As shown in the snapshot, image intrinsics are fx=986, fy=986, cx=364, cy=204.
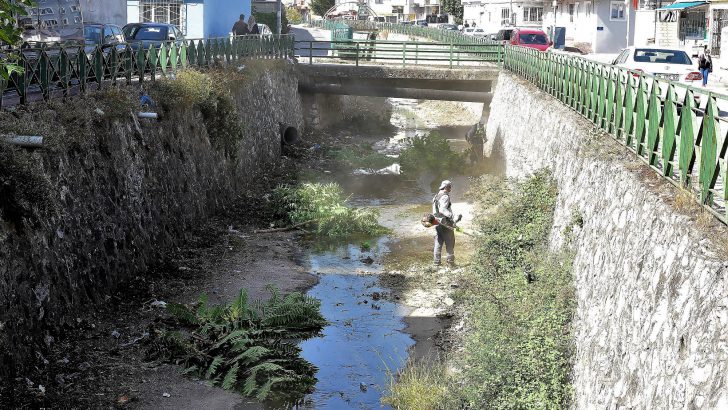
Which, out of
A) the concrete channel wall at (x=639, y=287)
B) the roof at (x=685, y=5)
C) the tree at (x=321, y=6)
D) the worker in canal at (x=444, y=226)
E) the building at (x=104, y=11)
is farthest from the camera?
the tree at (x=321, y=6)

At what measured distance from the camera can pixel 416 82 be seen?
32688 millimetres

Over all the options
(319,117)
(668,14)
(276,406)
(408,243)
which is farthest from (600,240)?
(668,14)

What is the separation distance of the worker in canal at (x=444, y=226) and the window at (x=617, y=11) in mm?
42904

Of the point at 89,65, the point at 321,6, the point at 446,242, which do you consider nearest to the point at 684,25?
the point at 446,242

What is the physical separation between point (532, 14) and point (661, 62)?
50780mm

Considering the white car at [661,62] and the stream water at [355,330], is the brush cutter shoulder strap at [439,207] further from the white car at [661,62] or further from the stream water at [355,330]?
the white car at [661,62]

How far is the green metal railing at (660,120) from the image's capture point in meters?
8.31

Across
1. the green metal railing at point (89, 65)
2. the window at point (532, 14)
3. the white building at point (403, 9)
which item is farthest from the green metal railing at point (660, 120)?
the white building at point (403, 9)

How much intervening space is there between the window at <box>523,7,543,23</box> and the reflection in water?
59.0 meters

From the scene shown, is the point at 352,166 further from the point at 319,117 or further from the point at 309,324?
the point at 309,324

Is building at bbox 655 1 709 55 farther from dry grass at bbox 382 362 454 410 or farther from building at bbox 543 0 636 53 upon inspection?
dry grass at bbox 382 362 454 410

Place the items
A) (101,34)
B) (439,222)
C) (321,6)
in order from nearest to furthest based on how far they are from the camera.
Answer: (439,222) → (101,34) → (321,6)

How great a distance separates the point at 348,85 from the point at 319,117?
10.3 ft

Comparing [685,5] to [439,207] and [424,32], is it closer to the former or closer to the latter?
[424,32]
